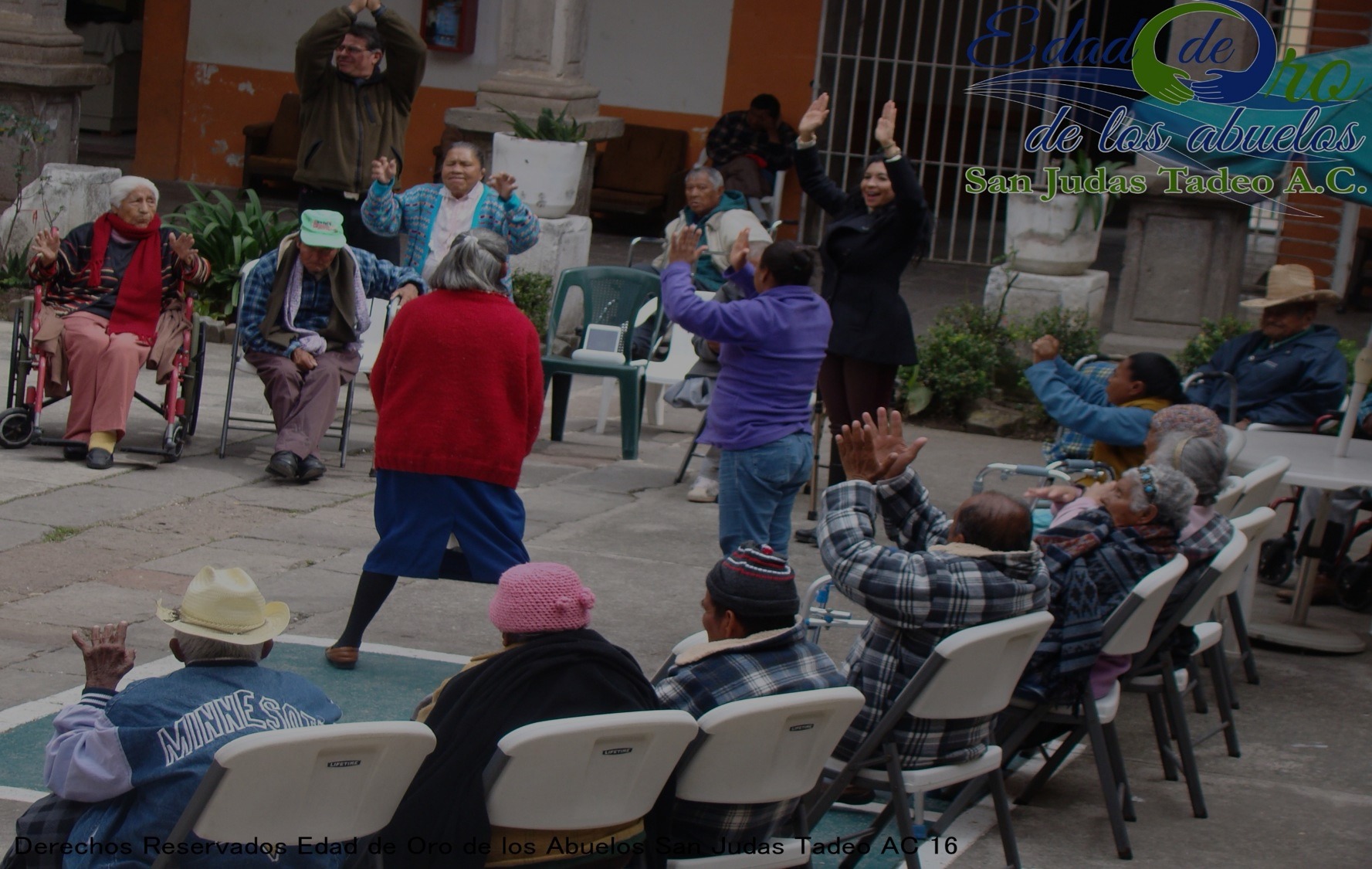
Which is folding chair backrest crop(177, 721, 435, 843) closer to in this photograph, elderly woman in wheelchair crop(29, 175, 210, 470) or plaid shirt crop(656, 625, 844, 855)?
plaid shirt crop(656, 625, 844, 855)

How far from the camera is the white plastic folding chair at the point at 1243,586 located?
521 centimetres

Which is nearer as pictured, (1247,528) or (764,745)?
(764,745)

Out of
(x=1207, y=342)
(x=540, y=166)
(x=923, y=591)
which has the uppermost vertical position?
(x=540, y=166)

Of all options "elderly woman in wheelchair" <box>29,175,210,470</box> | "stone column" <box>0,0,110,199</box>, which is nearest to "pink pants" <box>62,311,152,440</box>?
"elderly woman in wheelchair" <box>29,175,210,470</box>

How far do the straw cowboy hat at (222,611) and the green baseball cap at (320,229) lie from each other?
4.54 meters

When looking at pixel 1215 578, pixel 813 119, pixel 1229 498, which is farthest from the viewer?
pixel 813 119

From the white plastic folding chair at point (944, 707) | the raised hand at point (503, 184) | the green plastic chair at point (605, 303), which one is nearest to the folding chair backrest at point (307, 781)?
the white plastic folding chair at point (944, 707)

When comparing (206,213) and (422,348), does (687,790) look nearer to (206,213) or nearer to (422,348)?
(422,348)

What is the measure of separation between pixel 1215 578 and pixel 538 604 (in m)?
2.28

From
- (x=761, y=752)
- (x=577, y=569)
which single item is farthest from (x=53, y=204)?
(x=761, y=752)

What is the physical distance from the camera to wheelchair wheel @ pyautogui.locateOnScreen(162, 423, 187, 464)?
7.75 meters

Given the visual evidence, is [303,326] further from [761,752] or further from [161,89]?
[161,89]

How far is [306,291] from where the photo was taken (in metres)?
7.84

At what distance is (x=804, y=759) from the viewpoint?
3.40m
